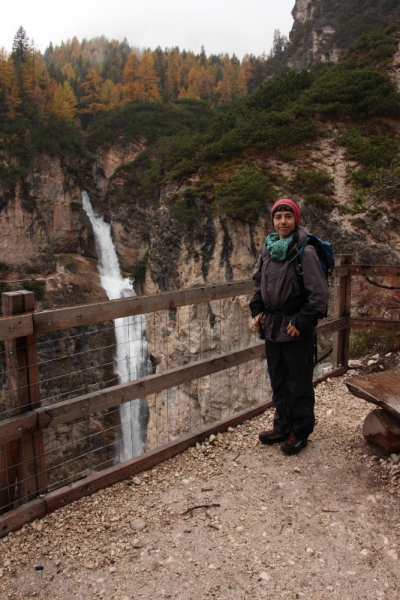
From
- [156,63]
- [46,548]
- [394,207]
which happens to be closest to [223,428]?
[46,548]

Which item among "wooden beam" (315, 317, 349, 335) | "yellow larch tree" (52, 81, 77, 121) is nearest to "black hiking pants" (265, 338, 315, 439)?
"wooden beam" (315, 317, 349, 335)

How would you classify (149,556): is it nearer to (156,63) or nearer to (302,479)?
(302,479)

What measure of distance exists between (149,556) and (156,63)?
286 ft

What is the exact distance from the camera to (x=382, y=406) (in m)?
3.49

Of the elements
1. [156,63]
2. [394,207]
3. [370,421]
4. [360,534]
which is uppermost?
[156,63]

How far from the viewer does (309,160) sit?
679 inches

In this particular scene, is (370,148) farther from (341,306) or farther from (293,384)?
(293,384)

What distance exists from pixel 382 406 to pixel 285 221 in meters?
1.56

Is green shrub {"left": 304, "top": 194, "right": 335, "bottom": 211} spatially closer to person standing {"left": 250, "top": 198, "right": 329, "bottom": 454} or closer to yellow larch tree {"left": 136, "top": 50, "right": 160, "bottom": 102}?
person standing {"left": 250, "top": 198, "right": 329, "bottom": 454}

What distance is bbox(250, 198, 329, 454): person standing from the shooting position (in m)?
3.46

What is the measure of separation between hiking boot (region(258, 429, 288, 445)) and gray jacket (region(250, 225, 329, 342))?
910 mm

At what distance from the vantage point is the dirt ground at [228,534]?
8.23 ft

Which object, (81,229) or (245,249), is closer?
(245,249)

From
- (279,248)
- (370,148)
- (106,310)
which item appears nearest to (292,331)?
(279,248)
